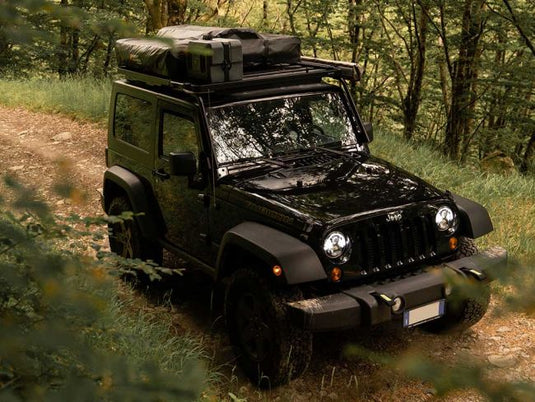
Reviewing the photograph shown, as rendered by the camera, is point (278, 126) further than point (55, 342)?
Yes

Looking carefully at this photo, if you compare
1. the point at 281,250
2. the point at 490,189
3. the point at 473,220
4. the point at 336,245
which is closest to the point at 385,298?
the point at 336,245

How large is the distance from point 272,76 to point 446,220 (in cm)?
173

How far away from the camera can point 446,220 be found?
4.71 meters

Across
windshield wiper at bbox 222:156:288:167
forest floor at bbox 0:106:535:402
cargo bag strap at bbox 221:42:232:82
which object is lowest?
forest floor at bbox 0:106:535:402

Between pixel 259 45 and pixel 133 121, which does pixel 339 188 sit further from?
pixel 133 121

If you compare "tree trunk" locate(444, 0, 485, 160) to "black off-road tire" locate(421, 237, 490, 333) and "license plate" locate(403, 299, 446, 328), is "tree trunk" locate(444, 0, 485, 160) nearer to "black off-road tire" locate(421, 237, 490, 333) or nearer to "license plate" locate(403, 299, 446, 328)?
"black off-road tire" locate(421, 237, 490, 333)

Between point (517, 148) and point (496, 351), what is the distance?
15.4 m

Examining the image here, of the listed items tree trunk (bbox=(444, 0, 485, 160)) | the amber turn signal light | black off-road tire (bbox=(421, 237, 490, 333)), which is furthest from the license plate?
tree trunk (bbox=(444, 0, 485, 160))

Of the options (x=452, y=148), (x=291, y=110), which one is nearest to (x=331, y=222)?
(x=291, y=110)

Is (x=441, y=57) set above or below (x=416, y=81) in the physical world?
above

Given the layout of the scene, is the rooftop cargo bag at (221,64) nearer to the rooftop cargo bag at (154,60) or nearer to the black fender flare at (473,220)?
the rooftop cargo bag at (154,60)

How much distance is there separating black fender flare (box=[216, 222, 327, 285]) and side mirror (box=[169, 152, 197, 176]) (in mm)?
547

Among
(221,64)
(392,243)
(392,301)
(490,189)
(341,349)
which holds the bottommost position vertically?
(341,349)

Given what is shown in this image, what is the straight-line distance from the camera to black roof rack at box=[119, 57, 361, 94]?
489cm
